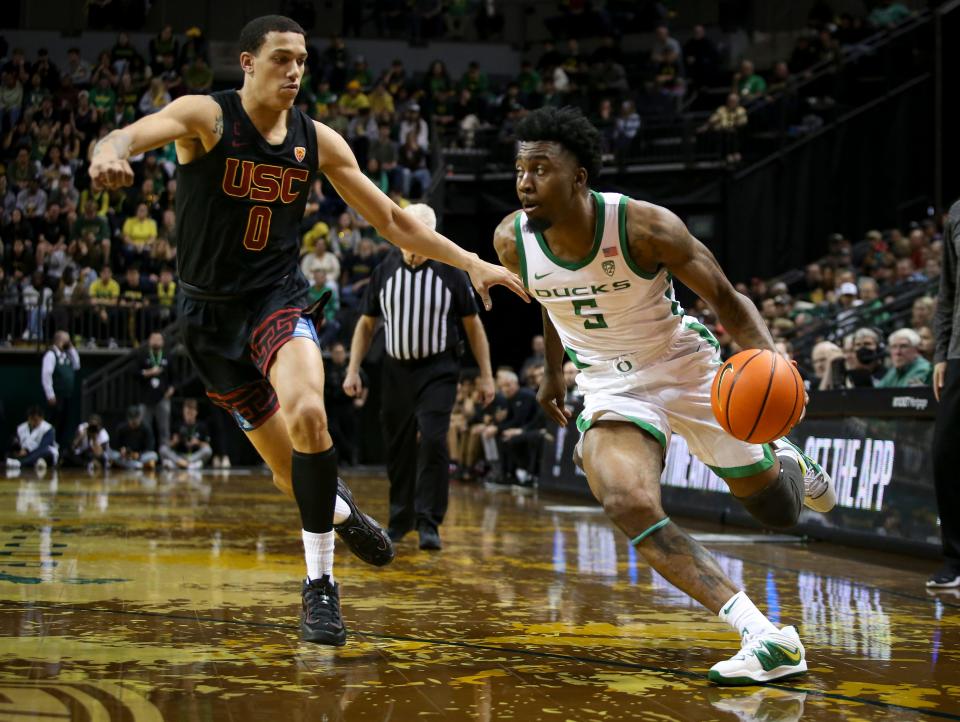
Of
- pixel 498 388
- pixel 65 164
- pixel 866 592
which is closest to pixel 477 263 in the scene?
pixel 866 592

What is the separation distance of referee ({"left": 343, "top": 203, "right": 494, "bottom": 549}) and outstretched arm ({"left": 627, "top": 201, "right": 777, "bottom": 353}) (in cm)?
343

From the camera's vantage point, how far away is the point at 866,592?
20.3 ft

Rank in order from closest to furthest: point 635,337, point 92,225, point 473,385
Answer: point 635,337 < point 473,385 < point 92,225

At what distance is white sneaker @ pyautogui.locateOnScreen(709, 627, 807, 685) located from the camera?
12.3ft

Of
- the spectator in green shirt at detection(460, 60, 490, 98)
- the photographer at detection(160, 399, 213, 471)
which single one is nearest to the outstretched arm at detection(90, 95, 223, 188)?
the photographer at detection(160, 399, 213, 471)

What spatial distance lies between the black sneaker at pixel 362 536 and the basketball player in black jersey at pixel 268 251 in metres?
0.45

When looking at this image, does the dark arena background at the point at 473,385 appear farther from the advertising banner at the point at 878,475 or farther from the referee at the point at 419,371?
the referee at the point at 419,371

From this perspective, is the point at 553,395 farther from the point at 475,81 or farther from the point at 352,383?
the point at 475,81

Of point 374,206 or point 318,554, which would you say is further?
point 374,206

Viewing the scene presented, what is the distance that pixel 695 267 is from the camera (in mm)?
4238

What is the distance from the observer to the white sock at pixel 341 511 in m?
5.12

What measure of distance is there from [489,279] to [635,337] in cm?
59

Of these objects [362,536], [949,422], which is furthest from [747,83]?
[362,536]

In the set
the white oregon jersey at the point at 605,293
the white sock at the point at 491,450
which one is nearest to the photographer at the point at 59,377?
the white sock at the point at 491,450
